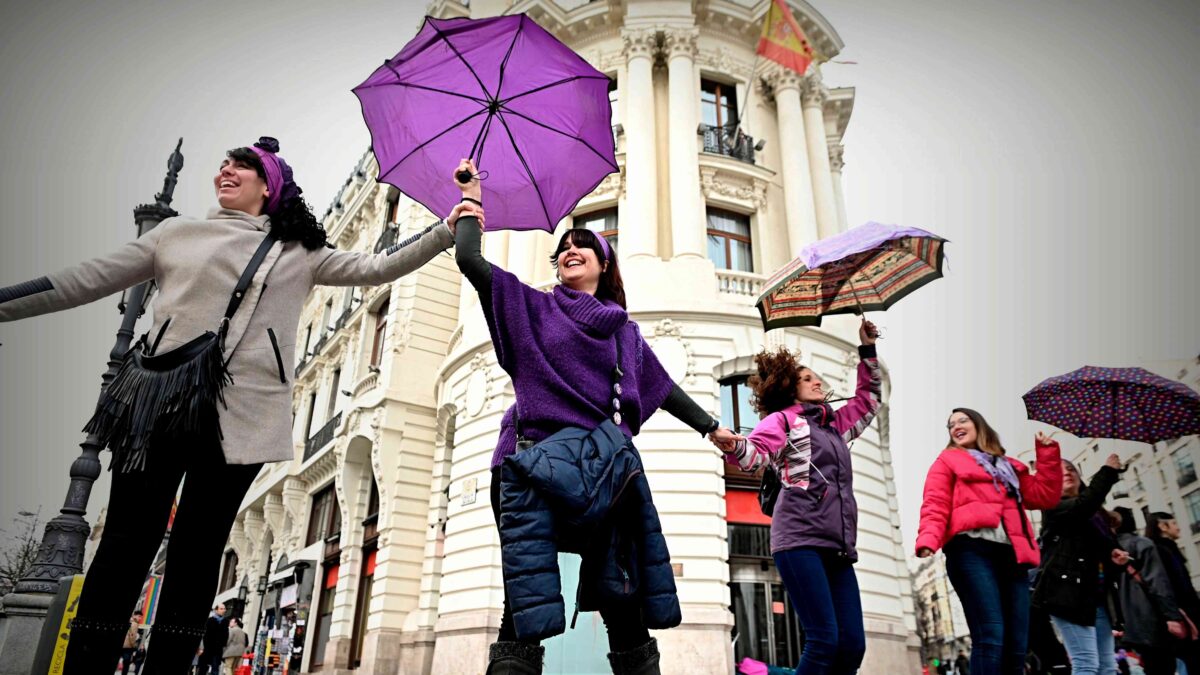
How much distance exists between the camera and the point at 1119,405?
6.29 metres

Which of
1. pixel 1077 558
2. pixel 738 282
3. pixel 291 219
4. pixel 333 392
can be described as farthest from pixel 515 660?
pixel 333 392

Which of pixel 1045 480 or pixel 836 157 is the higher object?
pixel 836 157

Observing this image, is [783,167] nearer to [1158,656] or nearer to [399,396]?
[399,396]

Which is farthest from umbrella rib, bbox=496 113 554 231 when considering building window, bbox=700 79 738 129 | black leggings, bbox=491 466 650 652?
building window, bbox=700 79 738 129

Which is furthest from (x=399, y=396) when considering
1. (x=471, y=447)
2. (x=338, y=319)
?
(x=338, y=319)

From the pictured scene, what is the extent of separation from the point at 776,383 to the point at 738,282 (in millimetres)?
11923

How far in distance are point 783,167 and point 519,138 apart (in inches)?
630

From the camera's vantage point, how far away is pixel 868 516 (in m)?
14.7

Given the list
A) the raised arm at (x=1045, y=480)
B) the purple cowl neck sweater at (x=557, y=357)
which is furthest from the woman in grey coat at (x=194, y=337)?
the raised arm at (x=1045, y=480)

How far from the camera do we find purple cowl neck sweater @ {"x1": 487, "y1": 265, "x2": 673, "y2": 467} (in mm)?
2658

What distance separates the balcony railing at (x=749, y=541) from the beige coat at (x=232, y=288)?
12078 millimetres

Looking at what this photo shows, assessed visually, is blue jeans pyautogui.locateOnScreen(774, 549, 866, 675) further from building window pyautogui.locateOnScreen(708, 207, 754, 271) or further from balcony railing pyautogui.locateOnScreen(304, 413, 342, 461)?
balcony railing pyautogui.locateOnScreen(304, 413, 342, 461)

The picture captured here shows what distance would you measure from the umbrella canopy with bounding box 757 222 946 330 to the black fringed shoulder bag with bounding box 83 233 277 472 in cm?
439

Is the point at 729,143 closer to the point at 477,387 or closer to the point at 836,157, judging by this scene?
the point at 836,157
